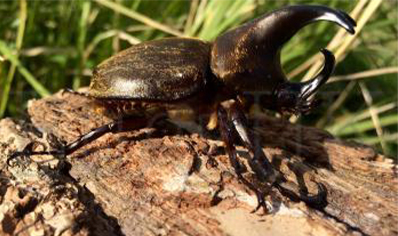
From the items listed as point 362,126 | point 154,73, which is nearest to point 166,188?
point 154,73

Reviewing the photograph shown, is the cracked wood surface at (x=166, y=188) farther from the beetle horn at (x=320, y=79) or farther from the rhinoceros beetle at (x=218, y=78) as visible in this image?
the beetle horn at (x=320, y=79)

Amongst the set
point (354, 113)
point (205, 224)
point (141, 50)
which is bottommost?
point (354, 113)

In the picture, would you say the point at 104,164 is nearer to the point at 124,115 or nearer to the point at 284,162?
the point at 124,115

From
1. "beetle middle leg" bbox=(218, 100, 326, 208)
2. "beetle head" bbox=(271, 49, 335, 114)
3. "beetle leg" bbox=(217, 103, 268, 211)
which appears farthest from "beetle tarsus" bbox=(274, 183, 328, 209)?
"beetle head" bbox=(271, 49, 335, 114)

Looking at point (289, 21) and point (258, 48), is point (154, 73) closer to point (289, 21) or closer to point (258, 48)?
point (258, 48)

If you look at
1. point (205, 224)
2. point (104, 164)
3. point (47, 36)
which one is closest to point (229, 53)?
point (104, 164)

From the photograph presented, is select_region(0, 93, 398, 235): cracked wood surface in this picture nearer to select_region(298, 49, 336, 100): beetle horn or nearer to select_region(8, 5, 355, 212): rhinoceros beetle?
select_region(8, 5, 355, 212): rhinoceros beetle

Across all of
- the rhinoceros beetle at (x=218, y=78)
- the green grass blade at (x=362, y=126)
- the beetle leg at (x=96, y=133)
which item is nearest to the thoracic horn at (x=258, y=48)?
the rhinoceros beetle at (x=218, y=78)
